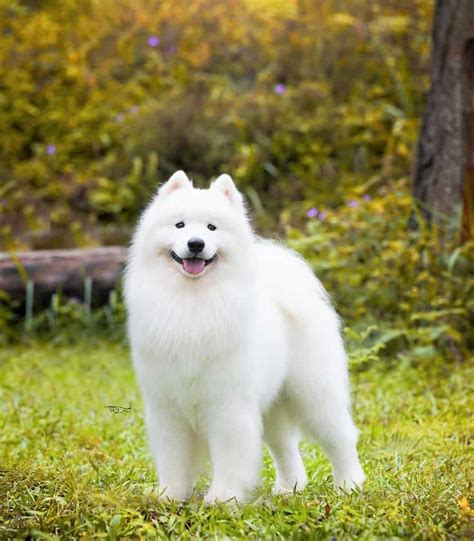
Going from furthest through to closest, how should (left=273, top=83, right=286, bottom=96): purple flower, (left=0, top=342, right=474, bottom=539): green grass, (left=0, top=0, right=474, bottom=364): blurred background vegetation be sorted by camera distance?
(left=273, top=83, right=286, bottom=96): purple flower
(left=0, top=0, right=474, bottom=364): blurred background vegetation
(left=0, top=342, right=474, bottom=539): green grass

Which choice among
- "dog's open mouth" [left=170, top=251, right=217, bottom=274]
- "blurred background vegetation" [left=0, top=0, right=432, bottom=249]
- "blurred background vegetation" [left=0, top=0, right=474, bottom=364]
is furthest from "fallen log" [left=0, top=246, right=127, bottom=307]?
"dog's open mouth" [left=170, top=251, right=217, bottom=274]

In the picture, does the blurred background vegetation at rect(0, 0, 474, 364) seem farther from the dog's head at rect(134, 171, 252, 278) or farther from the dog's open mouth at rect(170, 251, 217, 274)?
the dog's open mouth at rect(170, 251, 217, 274)

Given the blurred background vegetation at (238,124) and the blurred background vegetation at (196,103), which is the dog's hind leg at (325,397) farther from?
the blurred background vegetation at (196,103)

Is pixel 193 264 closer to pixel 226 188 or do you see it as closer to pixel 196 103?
pixel 226 188

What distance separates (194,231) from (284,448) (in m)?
1.27

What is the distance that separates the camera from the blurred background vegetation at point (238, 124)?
23.8 ft

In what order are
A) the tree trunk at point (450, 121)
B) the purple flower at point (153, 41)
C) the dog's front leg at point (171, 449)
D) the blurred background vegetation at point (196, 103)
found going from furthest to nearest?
the purple flower at point (153, 41) < the blurred background vegetation at point (196, 103) < the tree trunk at point (450, 121) < the dog's front leg at point (171, 449)

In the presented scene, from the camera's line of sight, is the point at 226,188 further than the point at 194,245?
Yes

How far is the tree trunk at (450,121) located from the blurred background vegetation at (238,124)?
0.27 metres

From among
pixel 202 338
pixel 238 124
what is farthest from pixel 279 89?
pixel 202 338

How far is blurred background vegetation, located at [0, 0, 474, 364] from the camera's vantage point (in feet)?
23.8

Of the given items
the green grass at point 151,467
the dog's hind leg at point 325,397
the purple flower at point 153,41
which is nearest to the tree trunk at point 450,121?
the green grass at point 151,467

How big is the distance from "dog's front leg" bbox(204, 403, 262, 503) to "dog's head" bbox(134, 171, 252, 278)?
586 millimetres

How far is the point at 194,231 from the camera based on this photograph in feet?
11.9
